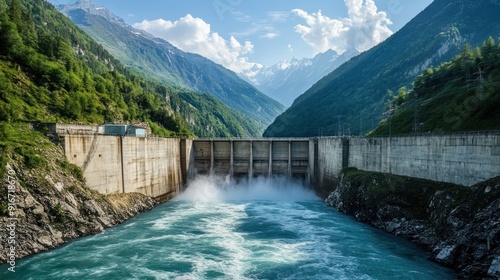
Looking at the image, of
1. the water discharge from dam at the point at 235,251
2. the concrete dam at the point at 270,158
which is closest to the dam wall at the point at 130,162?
the concrete dam at the point at 270,158

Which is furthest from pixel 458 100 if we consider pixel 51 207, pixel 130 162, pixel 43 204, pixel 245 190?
pixel 43 204

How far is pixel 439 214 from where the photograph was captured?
2959cm

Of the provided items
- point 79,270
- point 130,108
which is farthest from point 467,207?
point 130,108

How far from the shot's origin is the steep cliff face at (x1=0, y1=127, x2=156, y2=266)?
26.7 metres

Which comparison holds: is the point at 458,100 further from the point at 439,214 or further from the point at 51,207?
the point at 51,207

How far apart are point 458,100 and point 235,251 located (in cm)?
4409

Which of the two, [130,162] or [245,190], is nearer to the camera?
[130,162]

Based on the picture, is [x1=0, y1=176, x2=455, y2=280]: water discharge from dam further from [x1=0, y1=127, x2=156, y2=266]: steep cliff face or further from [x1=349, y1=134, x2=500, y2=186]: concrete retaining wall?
[x1=349, y1=134, x2=500, y2=186]: concrete retaining wall

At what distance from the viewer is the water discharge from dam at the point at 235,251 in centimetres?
2475

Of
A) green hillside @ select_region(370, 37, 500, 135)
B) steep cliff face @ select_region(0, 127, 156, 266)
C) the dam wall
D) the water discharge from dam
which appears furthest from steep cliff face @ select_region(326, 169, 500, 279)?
steep cliff face @ select_region(0, 127, 156, 266)

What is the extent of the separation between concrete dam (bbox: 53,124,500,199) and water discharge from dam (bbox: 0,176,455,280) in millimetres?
7029

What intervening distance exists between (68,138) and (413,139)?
35.7 metres

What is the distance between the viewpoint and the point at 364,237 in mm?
33625

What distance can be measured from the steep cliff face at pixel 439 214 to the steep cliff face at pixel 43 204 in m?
27.5
